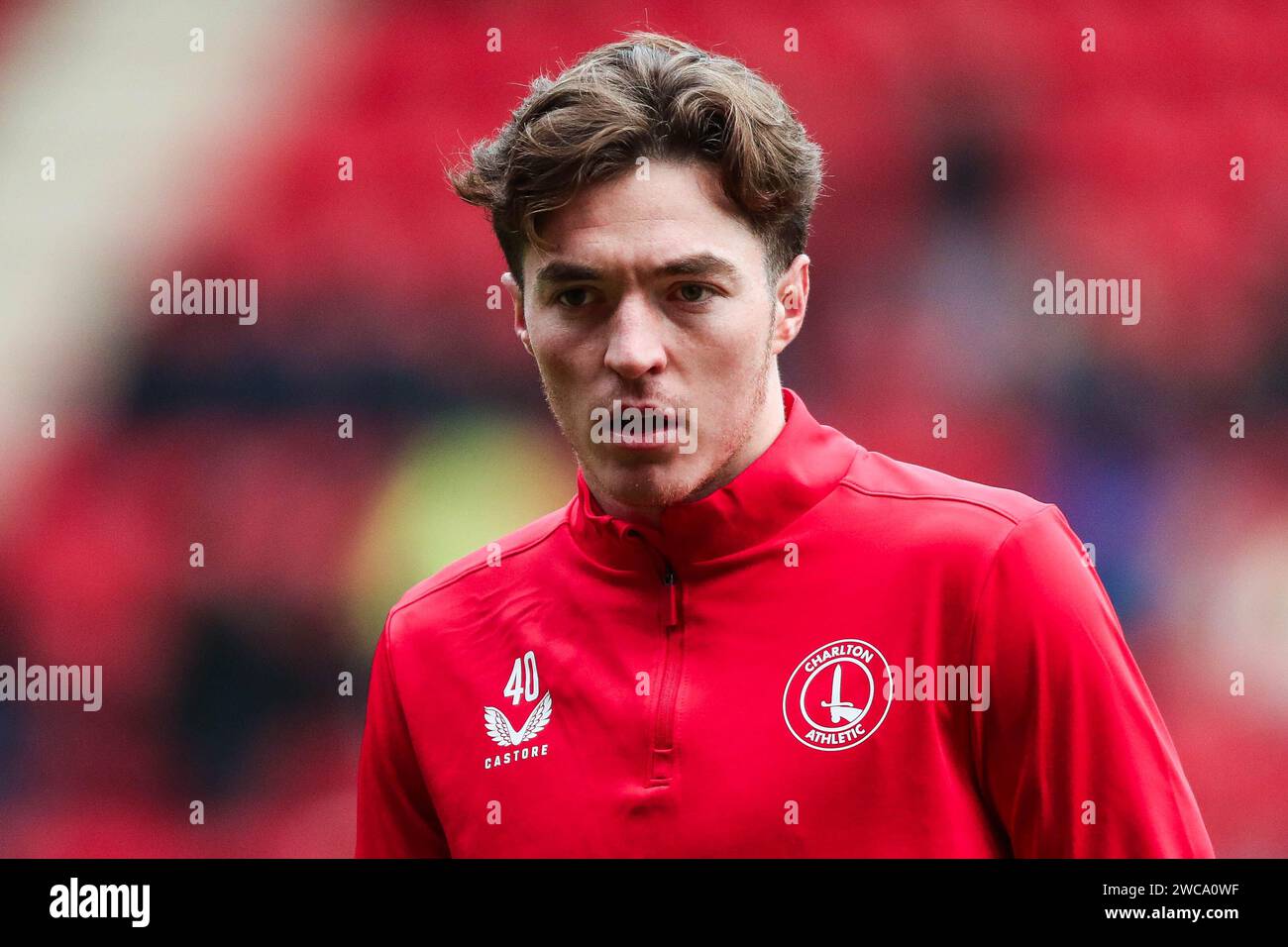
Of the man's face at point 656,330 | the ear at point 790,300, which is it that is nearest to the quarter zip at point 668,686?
the man's face at point 656,330

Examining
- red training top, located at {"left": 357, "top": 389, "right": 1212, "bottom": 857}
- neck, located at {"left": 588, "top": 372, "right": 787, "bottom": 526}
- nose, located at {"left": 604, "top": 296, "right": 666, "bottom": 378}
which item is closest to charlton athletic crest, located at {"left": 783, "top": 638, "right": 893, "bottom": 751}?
red training top, located at {"left": 357, "top": 389, "right": 1212, "bottom": 857}

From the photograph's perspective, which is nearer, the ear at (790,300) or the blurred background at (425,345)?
the ear at (790,300)

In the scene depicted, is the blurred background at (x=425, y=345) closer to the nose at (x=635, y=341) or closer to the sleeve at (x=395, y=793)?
the sleeve at (x=395, y=793)

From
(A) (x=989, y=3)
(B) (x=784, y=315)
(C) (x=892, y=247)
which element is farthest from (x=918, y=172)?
(B) (x=784, y=315)

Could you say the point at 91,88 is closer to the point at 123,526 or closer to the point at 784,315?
the point at 123,526

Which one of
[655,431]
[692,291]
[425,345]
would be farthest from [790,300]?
[425,345]

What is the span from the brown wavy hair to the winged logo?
565mm

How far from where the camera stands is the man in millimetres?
1540

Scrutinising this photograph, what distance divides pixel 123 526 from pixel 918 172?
107 inches

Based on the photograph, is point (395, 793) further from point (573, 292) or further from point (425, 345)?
point (425, 345)

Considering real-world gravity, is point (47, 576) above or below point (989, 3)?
below

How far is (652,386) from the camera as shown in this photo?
5.49 ft

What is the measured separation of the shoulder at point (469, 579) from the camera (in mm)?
1916

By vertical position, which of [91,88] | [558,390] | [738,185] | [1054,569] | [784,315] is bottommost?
[1054,569]
